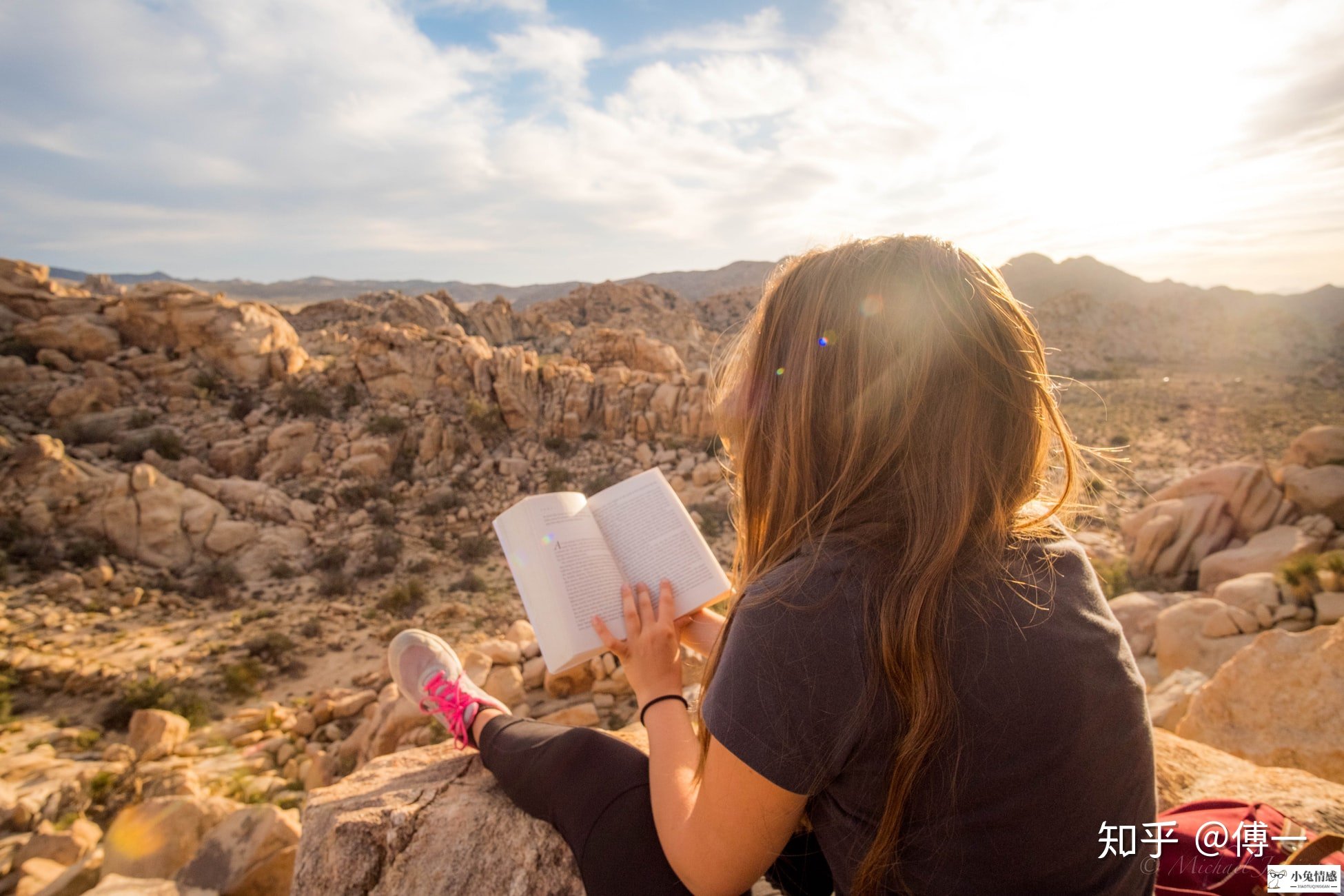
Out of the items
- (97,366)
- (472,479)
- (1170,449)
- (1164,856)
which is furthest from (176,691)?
(1170,449)

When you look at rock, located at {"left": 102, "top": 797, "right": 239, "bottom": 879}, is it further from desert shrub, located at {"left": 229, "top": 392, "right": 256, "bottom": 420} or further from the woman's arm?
desert shrub, located at {"left": 229, "top": 392, "right": 256, "bottom": 420}

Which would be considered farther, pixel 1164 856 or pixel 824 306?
pixel 1164 856

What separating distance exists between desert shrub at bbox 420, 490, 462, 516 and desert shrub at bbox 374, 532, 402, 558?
3.08 ft

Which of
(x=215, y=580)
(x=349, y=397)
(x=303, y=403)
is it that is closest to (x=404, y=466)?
(x=349, y=397)

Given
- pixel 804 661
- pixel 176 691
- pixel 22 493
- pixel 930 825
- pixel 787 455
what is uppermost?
pixel 787 455

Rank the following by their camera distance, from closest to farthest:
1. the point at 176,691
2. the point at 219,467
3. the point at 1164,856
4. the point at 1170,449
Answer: the point at 1164,856
the point at 176,691
the point at 219,467
the point at 1170,449

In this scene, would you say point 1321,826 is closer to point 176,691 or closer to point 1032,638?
point 1032,638

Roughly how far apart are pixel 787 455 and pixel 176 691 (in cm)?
623

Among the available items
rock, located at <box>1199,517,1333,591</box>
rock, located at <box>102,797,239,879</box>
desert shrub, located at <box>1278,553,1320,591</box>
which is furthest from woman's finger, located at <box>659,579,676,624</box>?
rock, located at <box>1199,517,1333,591</box>

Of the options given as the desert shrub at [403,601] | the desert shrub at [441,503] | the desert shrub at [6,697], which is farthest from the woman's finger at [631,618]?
the desert shrub at [441,503]

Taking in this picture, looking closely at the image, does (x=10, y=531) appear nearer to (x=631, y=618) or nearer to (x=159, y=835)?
(x=159, y=835)

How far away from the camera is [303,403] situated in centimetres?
1110

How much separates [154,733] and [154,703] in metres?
0.81

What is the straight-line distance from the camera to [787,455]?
1.26m
